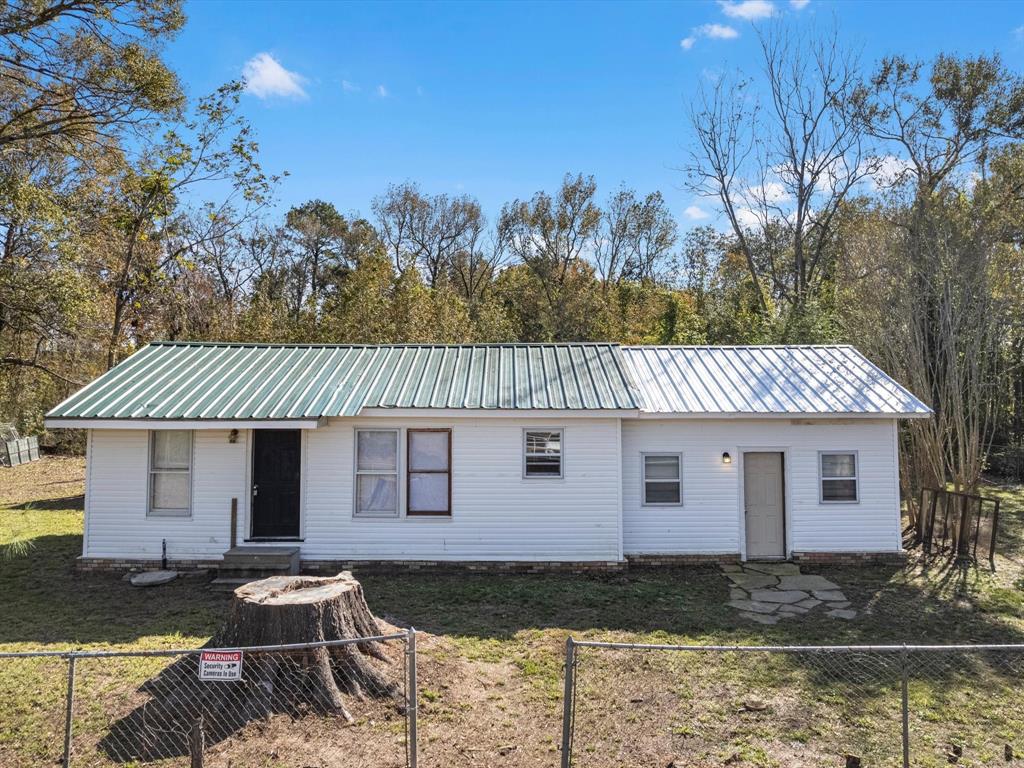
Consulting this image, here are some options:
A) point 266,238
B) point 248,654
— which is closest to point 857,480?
point 248,654

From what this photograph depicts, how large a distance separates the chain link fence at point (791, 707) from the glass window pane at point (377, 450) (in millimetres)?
5356

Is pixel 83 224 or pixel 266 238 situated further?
pixel 266 238

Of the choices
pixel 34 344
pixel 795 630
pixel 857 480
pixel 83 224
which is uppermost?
pixel 83 224

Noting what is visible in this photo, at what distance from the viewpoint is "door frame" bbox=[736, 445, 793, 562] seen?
39.7 ft

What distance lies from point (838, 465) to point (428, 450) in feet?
25.5

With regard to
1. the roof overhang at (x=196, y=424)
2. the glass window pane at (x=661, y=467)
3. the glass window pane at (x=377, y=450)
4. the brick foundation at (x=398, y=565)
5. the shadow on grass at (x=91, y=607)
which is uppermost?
the roof overhang at (x=196, y=424)

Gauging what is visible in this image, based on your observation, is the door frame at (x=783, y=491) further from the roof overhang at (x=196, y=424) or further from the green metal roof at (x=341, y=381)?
the roof overhang at (x=196, y=424)

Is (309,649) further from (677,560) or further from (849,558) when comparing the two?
(849,558)

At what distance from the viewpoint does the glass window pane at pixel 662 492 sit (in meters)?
12.1

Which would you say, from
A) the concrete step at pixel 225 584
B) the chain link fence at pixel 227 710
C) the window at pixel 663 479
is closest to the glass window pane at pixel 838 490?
the window at pixel 663 479

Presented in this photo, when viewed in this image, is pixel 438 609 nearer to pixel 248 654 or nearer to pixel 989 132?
pixel 248 654

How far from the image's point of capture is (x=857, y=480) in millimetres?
12203

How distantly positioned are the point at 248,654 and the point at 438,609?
11.6 ft

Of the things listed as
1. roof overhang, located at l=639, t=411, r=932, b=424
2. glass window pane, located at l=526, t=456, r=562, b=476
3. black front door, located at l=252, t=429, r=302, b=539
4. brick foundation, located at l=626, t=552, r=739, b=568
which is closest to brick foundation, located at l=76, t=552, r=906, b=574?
brick foundation, located at l=626, t=552, r=739, b=568
